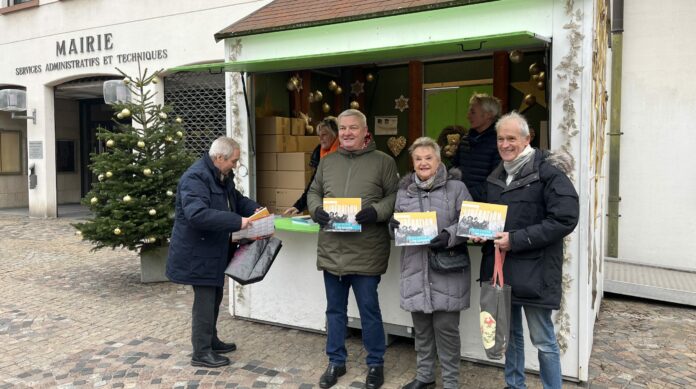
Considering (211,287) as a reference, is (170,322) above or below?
below

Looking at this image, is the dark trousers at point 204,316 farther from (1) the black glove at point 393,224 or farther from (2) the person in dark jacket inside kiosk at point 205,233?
(1) the black glove at point 393,224

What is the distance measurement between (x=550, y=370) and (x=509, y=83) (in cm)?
392

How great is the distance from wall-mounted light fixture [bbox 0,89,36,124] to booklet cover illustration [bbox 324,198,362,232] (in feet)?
38.9

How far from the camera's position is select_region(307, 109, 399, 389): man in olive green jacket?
366 centimetres

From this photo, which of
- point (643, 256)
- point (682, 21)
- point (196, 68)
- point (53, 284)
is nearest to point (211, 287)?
point (196, 68)

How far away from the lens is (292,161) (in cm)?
529

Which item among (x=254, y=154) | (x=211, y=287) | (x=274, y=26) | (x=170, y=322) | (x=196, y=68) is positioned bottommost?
(x=170, y=322)

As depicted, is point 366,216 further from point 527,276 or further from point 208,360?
point 208,360

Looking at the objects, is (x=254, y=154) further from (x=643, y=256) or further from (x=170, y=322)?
(x=643, y=256)

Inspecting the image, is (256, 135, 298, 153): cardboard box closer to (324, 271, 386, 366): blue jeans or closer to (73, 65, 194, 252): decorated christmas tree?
(73, 65, 194, 252): decorated christmas tree

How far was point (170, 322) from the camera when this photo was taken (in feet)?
17.4

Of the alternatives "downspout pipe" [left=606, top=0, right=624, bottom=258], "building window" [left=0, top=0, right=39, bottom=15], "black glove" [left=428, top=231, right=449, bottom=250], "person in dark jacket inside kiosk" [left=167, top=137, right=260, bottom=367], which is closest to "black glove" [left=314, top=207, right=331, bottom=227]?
"person in dark jacket inside kiosk" [left=167, top=137, right=260, bottom=367]

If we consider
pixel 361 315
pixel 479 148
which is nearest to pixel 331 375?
pixel 361 315

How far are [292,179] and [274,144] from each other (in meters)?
0.37
